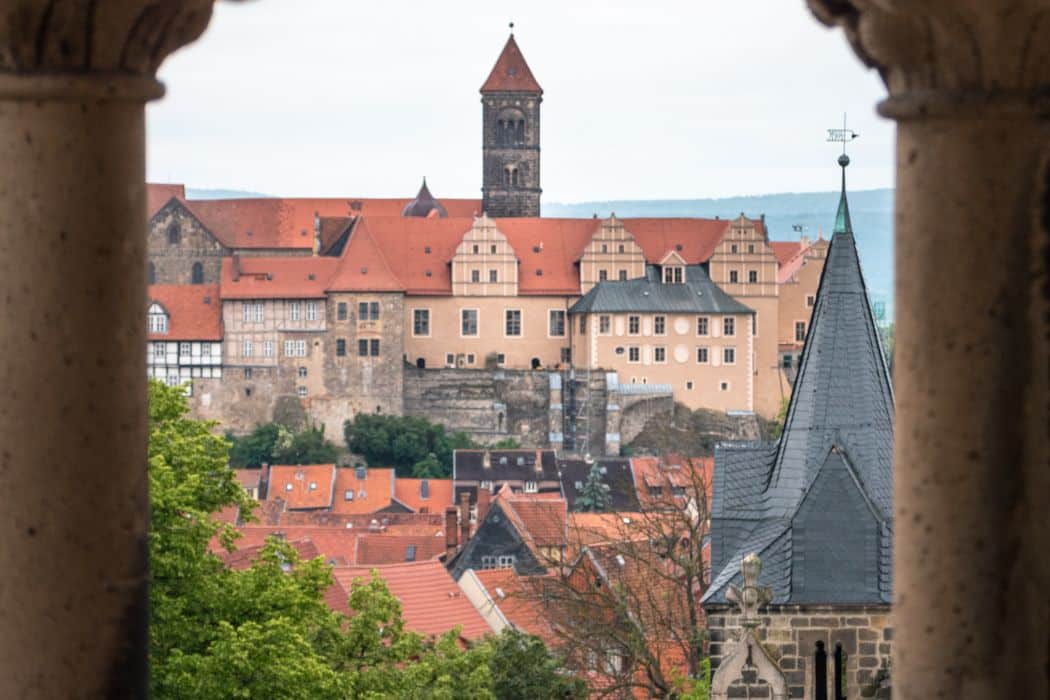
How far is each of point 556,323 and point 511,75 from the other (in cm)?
1856

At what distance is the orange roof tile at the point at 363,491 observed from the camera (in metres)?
76.4

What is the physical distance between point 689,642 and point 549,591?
23.4ft

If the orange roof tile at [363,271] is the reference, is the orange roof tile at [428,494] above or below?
below

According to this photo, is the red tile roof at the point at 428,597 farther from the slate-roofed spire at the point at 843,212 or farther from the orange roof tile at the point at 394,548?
the slate-roofed spire at the point at 843,212

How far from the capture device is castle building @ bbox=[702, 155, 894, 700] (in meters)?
14.6

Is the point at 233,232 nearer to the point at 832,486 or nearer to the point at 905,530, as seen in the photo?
the point at 832,486

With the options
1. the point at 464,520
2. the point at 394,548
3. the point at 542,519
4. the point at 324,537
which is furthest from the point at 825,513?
the point at 464,520

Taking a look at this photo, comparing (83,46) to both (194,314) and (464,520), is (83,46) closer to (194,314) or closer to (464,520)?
(464,520)

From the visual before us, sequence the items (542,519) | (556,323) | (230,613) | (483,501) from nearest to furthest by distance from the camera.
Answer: (230,613) → (542,519) → (483,501) → (556,323)

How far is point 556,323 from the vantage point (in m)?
90.8

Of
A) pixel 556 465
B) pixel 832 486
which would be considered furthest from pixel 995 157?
pixel 556 465

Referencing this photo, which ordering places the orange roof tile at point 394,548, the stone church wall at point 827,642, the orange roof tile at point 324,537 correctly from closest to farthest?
the stone church wall at point 827,642 < the orange roof tile at point 324,537 < the orange roof tile at point 394,548

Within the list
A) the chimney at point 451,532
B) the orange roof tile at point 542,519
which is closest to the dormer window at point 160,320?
the chimney at point 451,532

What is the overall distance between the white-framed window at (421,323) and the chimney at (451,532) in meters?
27.4
